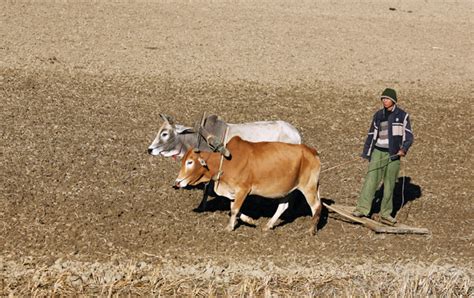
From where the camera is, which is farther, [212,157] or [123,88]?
[123,88]

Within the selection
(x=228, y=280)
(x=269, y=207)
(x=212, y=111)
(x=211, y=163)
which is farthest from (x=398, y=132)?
(x=212, y=111)

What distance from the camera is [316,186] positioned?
1261 cm

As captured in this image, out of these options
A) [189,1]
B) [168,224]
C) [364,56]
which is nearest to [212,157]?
[168,224]

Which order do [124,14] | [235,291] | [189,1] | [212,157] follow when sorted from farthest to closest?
[189,1] → [124,14] → [212,157] → [235,291]

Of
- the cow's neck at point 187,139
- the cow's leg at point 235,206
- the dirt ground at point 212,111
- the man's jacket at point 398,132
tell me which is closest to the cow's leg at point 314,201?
the dirt ground at point 212,111

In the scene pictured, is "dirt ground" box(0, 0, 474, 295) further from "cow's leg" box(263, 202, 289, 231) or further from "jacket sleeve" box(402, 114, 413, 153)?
"jacket sleeve" box(402, 114, 413, 153)

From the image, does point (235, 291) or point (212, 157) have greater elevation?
point (212, 157)

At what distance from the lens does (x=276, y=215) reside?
12867mm

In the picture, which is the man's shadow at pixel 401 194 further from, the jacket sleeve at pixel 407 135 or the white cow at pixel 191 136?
the white cow at pixel 191 136

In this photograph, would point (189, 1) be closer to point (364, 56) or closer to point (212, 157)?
Result: point (364, 56)

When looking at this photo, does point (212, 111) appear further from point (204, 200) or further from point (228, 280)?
point (228, 280)

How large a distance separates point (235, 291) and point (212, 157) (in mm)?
2102

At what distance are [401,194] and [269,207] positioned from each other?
8.52ft

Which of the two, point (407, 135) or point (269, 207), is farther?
point (269, 207)
